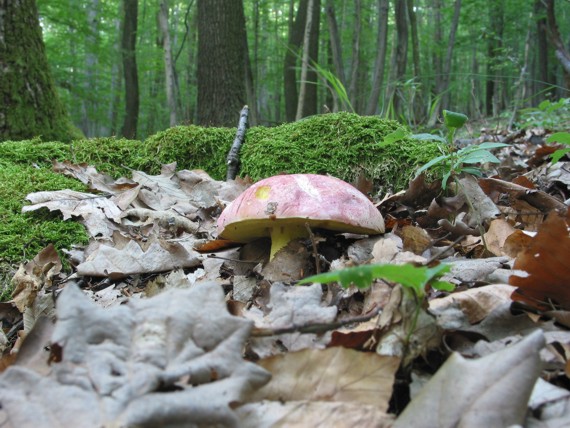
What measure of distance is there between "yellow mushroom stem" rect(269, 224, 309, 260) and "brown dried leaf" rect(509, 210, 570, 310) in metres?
1.01

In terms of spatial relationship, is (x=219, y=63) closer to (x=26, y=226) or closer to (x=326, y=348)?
(x=26, y=226)

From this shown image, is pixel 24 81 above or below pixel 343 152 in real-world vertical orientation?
above

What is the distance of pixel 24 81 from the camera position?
4711 mm

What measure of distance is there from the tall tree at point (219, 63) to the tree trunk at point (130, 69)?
6.74 m

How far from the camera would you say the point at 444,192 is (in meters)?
2.86

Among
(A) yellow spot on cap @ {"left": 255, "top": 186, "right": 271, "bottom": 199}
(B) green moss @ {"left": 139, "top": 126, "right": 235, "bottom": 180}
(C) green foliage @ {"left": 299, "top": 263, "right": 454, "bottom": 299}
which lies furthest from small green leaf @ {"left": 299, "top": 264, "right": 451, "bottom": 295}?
(B) green moss @ {"left": 139, "top": 126, "right": 235, "bottom": 180}

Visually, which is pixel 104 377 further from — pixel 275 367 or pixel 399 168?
pixel 399 168

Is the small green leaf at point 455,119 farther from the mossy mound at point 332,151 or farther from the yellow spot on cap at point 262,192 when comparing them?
the mossy mound at point 332,151

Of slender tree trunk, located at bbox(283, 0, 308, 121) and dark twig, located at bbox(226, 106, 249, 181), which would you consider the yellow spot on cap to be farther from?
slender tree trunk, located at bbox(283, 0, 308, 121)

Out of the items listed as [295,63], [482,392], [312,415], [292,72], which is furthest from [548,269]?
[292,72]

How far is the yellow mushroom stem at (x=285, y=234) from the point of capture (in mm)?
2122

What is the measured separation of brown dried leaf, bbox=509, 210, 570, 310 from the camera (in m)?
1.27

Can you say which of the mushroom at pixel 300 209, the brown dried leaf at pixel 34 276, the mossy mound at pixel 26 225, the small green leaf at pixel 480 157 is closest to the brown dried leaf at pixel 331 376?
the mushroom at pixel 300 209

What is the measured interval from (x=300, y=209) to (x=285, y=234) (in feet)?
1.10
